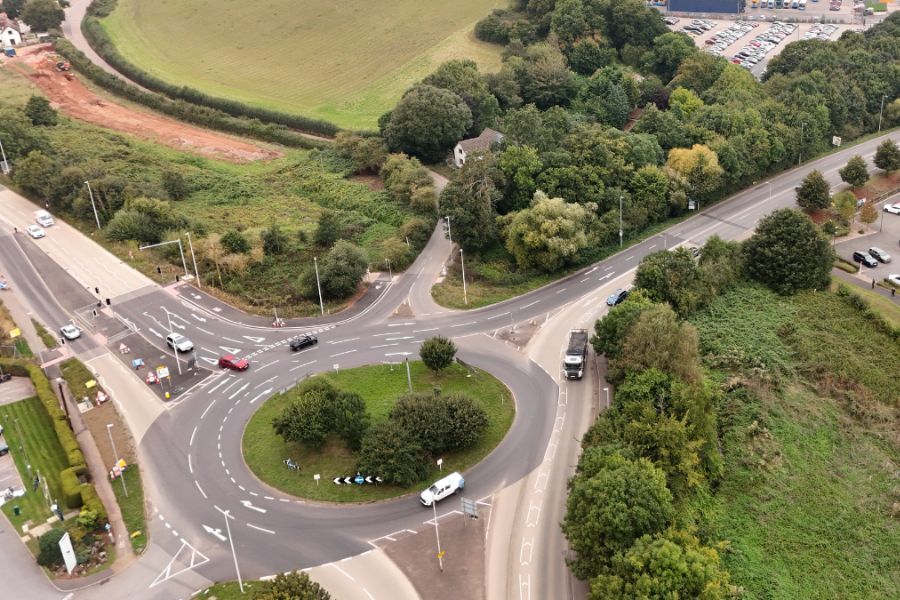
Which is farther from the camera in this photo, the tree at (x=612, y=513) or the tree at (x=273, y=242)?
the tree at (x=273, y=242)

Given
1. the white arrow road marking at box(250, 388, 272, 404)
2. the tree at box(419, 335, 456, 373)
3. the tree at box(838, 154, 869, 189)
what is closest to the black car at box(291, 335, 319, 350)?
the white arrow road marking at box(250, 388, 272, 404)

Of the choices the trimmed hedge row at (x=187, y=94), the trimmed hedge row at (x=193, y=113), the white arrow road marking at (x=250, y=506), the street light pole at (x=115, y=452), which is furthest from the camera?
the trimmed hedge row at (x=187, y=94)

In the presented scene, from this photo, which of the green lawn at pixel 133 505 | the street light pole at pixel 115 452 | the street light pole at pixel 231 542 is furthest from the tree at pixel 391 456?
the street light pole at pixel 115 452

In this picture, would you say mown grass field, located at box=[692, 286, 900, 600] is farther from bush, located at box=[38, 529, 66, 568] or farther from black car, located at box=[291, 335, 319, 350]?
bush, located at box=[38, 529, 66, 568]

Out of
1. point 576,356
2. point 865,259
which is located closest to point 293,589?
point 576,356

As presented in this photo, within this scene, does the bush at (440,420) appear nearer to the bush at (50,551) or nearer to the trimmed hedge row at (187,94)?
the bush at (50,551)

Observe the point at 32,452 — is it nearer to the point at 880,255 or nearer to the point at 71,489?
the point at 71,489
